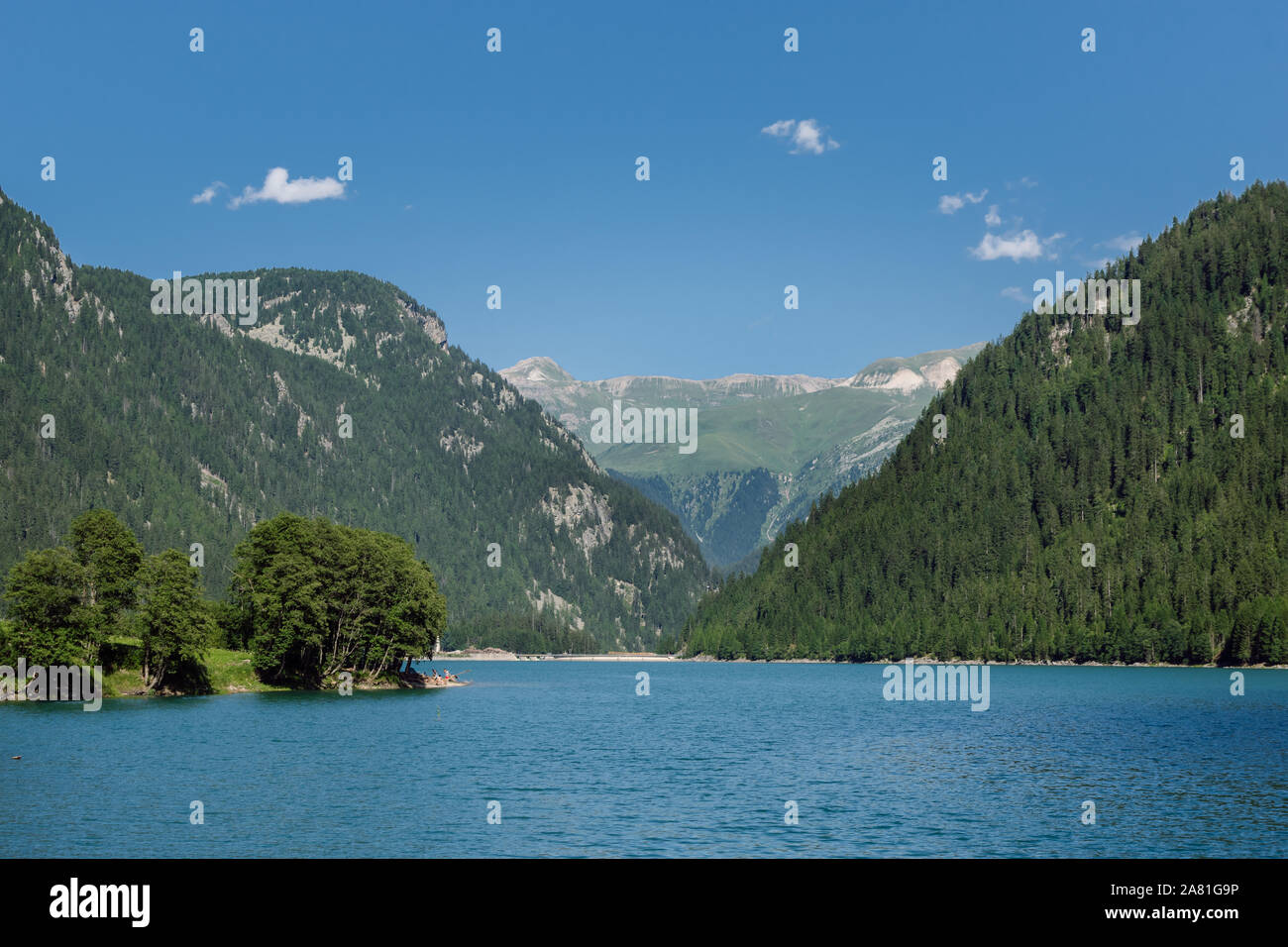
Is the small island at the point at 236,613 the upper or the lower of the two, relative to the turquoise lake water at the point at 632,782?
upper

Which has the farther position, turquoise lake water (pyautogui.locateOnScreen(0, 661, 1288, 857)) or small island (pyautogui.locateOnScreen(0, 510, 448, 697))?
small island (pyautogui.locateOnScreen(0, 510, 448, 697))

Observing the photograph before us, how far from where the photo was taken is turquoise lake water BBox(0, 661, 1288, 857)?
54625 millimetres

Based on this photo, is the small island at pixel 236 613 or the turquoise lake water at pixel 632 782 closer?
the turquoise lake water at pixel 632 782

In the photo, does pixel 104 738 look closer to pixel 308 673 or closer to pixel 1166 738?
pixel 308 673

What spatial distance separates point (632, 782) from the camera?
75.8 metres

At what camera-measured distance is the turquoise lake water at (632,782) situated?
54.6 m

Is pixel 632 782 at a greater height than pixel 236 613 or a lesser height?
lesser

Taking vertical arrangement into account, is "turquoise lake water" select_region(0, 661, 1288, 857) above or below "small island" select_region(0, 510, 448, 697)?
below

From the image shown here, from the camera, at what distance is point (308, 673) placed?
163000mm

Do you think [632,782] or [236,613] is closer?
[632,782]
